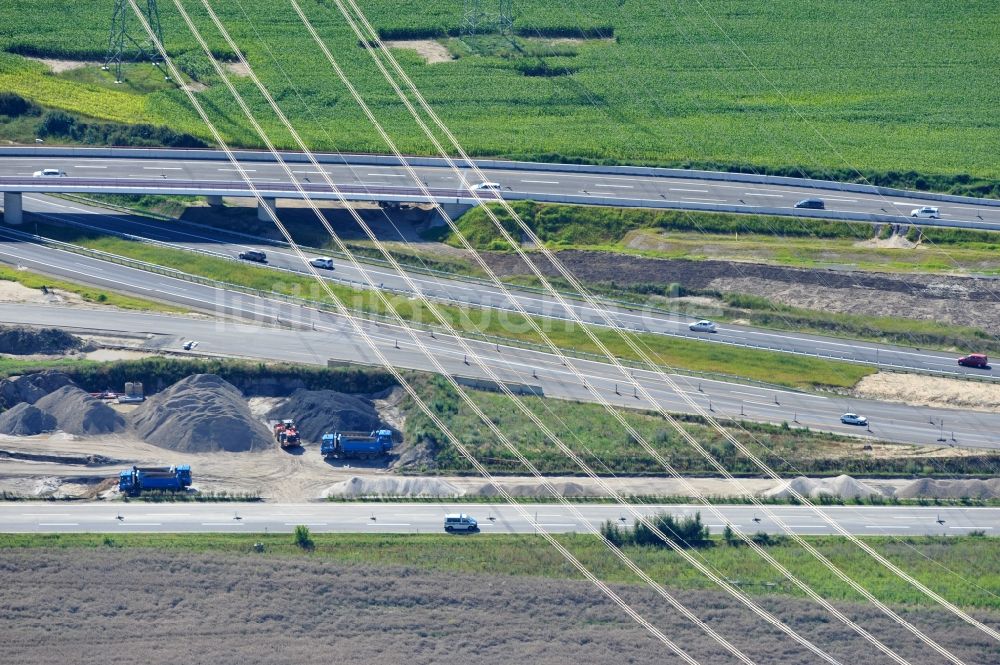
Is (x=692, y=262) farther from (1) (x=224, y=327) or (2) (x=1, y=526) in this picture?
(2) (x=1, y=526)

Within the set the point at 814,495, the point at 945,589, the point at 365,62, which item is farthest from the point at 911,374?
the point at 365,62

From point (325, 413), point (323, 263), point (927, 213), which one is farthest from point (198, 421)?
point (927, 213)

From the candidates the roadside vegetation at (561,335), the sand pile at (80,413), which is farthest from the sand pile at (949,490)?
the sand pile at (80,413)

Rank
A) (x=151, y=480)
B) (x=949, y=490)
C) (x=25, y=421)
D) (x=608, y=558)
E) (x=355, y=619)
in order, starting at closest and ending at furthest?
(x=355, y=619)
(x=608, y=558)
(x=151, y=480)
(x=949, y=490)
(x=25, y=421)

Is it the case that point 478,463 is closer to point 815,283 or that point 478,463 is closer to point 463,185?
point 815,283

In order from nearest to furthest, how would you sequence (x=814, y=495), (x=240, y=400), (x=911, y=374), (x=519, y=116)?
1. (x=814, y=495)
2. (x=240, y=400)
3. (x=911, y=374)
4. (x=519, y=116)
